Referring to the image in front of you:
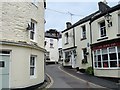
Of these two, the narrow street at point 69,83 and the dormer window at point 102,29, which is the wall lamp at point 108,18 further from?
the narrow street at point 69,83

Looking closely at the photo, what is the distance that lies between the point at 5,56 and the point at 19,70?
133cm

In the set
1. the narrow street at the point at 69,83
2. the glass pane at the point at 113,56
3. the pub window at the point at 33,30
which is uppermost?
the pub window at the point at 33,30

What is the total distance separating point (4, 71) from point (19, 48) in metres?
1.81

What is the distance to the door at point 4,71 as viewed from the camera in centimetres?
1346

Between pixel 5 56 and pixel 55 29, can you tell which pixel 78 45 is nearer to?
pixel 5 56

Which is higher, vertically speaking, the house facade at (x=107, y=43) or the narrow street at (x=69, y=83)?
the house facade at (x=107, y=43)

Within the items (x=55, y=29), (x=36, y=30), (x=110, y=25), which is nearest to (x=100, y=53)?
(x=110, y=25)

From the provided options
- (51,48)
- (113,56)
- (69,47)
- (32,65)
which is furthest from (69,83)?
(51,48)

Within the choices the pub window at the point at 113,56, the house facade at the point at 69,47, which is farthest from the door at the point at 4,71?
the house facade at the point at 69,47

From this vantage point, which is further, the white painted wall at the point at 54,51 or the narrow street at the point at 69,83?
the white painted wall at the point at 54,51

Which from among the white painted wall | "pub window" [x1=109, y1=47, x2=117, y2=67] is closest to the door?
"pub window" [x1=109, y1=47, x2=117, y2=67]

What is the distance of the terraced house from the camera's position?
64.4 ft

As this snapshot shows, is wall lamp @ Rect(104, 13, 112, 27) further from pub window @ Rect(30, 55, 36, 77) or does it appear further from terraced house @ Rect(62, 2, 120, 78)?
pub window @ Rect(30, 55, 36, 77)

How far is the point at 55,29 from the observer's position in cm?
5219
